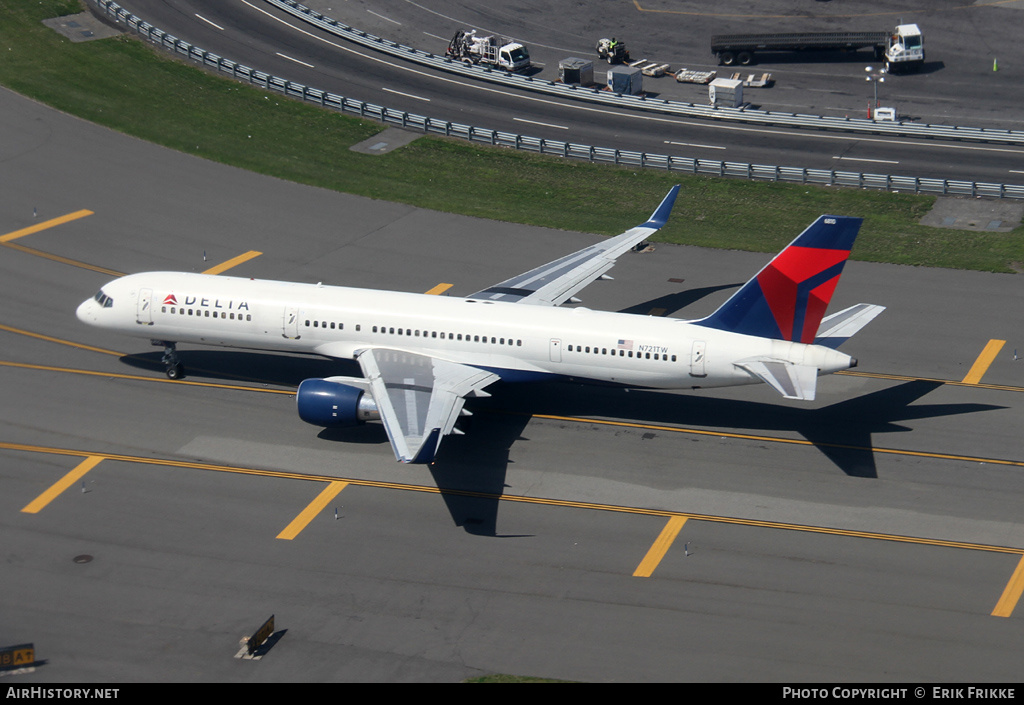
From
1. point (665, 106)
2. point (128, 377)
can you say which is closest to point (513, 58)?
point (665, 106)

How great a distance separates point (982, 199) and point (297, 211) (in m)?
40.1

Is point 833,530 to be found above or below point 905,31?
below

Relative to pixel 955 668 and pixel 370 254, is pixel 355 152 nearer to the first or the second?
pixel 370 254

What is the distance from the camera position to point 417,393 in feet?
137

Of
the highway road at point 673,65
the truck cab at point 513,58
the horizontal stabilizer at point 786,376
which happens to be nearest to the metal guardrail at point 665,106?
the highway road at point 673,65

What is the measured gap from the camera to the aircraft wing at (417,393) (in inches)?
1508

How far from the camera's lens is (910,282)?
5675cm

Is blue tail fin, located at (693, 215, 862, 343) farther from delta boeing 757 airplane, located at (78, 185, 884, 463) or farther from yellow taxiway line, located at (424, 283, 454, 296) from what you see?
yellow taxiway line, located at (424, 283, 454, 296)

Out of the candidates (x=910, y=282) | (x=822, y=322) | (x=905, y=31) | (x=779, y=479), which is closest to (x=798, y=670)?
(x=779, y=479)

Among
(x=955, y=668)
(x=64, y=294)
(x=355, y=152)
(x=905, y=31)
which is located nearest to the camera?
(x=955, y=668)

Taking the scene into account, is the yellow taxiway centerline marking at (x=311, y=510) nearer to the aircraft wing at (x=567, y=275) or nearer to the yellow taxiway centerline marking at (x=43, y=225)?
the aircraft wing at (x=567, y=275)

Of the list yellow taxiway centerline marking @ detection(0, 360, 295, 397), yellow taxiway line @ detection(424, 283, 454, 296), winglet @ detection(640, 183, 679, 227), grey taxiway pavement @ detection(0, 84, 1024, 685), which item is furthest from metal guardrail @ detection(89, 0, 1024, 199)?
yellow taxiway centerline marking @ detection(0, 360, 295, 397)

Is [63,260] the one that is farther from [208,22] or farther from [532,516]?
[208,22]

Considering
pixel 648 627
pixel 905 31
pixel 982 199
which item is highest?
pixel 905 31
